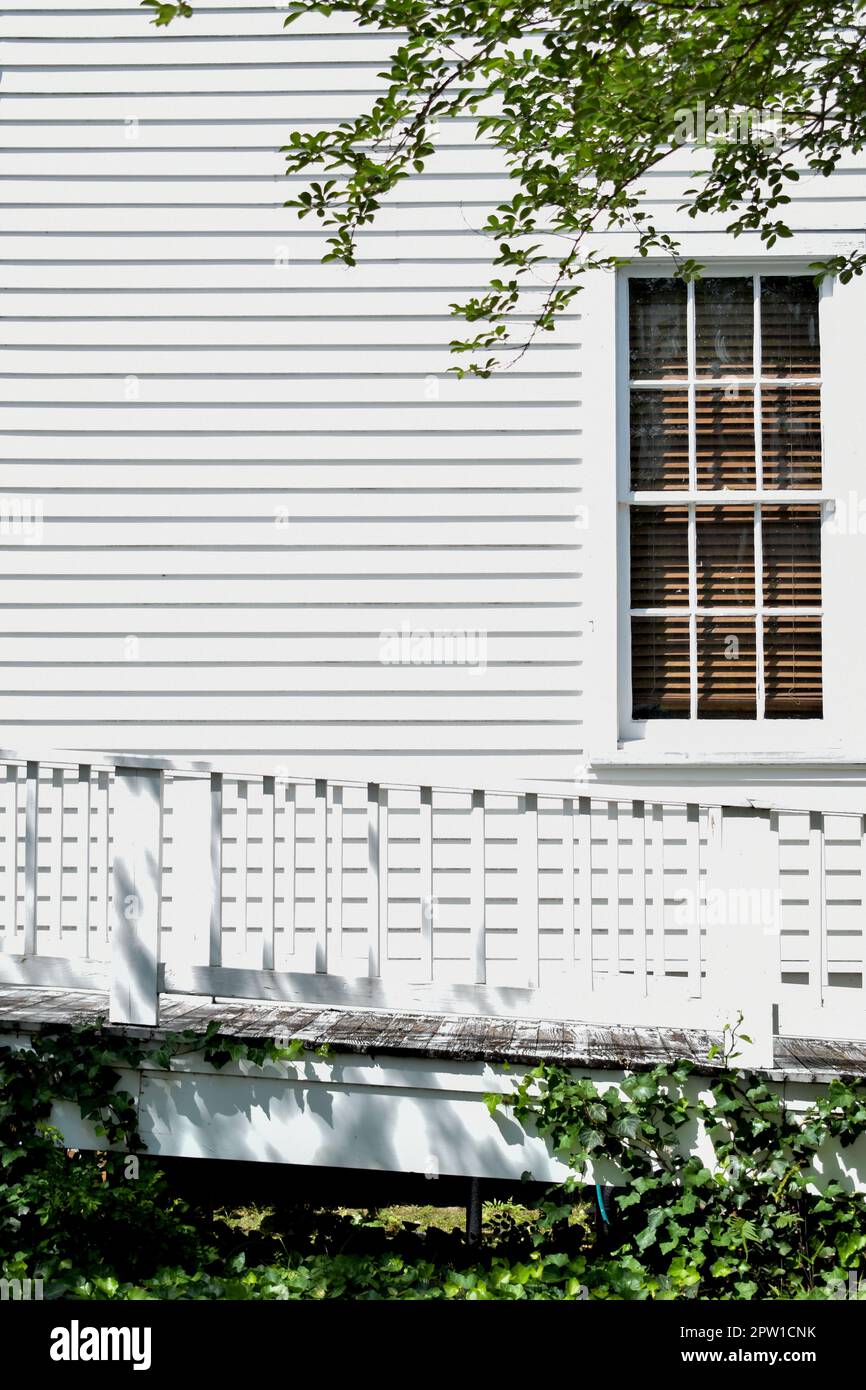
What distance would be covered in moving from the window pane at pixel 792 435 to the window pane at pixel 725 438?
7cm

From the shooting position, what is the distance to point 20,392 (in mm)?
5711

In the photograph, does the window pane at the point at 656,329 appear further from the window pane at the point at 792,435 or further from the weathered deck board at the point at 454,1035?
the weathered deck board at the point at 454,1035

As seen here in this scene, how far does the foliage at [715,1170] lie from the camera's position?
3549mm

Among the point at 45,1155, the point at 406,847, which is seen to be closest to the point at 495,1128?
the point at 45,1155

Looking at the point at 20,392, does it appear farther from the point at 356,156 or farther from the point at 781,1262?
the point at 781,1262

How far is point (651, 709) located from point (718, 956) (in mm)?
1942

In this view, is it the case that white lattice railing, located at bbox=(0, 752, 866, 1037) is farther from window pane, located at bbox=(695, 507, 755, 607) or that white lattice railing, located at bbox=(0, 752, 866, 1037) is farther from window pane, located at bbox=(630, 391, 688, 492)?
window pane, located at bbox=(630, 391, 688, 492)

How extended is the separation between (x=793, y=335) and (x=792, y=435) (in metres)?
0.47

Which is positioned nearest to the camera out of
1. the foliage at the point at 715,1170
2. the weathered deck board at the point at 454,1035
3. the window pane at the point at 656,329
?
the foliage at the point at 715,1170

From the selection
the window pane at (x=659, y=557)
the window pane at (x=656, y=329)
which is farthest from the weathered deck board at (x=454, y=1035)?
the window pane at (x=656, y=329)

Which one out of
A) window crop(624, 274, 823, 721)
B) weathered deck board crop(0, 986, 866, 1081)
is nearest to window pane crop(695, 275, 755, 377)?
window crop(624, 274, 823, 721)

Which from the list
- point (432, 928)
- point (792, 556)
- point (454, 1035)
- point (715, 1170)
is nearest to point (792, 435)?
point (792, 556)
